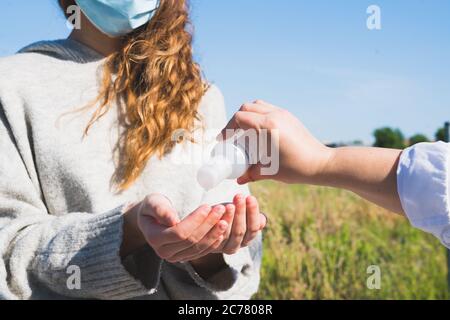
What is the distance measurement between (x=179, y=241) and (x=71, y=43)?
2.38 ft

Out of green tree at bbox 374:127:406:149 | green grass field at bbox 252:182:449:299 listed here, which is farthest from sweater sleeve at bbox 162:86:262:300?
green tree at bbox 374:127:406:149

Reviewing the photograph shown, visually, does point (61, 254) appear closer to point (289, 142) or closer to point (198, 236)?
point (198, 236)

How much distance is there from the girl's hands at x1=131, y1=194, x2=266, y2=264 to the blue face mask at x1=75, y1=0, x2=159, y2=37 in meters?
0.57

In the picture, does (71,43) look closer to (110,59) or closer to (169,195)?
(110,59)

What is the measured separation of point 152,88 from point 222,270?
1.63 feet

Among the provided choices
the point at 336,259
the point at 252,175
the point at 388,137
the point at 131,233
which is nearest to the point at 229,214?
the point at 252,175

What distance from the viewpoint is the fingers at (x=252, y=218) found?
3.27 ft

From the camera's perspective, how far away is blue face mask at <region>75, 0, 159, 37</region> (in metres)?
1.39

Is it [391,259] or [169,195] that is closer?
[169,195]

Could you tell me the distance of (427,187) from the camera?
97 centimetres

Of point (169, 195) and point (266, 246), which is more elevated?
point (169, 195)

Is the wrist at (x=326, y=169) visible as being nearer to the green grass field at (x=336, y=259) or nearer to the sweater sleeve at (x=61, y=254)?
the sweater sleeve at (x=61, y=254)
